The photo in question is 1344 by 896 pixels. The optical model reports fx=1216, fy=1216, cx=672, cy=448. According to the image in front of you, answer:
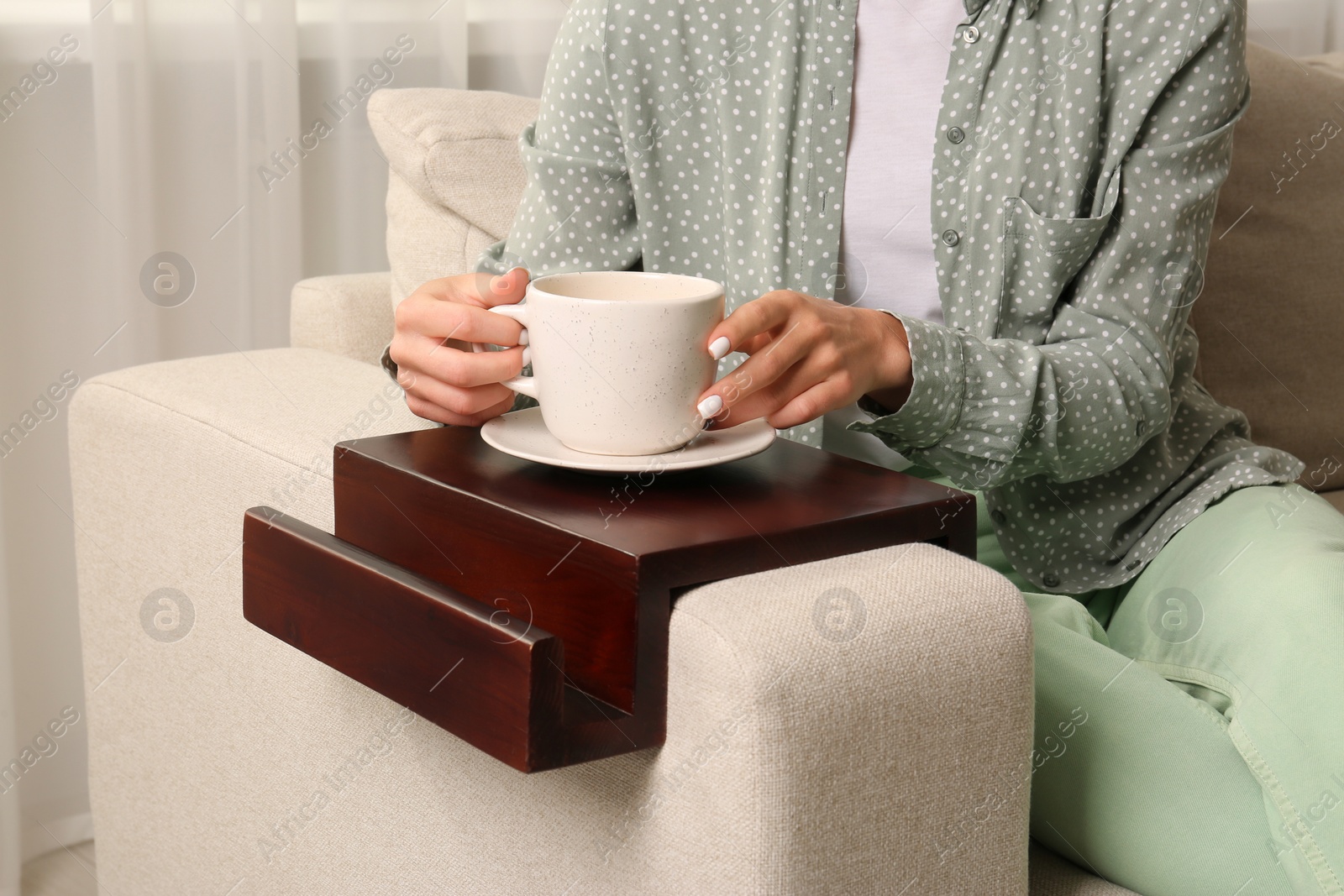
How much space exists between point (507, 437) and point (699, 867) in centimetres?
24

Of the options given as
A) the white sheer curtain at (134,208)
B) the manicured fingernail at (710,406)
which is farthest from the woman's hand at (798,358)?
the white sheer curtain at (134,208)

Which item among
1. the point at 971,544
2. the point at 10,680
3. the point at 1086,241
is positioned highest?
the point at 1086,241

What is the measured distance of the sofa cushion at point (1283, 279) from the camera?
4.48 ft

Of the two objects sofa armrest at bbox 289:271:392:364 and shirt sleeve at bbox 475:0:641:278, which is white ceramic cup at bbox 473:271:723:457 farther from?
sofa armrest at bbox 289:271:392:364

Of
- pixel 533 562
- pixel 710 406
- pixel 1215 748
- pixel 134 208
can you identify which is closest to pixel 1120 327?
pixel 1215 748

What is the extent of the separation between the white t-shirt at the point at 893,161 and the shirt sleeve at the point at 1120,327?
8cm

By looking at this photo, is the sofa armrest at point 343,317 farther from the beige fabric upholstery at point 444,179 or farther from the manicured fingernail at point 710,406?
the manicured fingernail at point 710,406

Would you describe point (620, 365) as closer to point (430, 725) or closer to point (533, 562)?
point (533, 562)

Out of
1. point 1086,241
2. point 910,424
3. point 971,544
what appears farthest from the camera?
point 1086,241

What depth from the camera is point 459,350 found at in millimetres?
689

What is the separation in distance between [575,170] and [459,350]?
0.32 m

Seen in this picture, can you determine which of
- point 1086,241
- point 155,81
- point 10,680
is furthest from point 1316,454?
point 10,680

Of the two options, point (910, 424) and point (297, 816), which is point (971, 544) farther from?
point (297, 816)

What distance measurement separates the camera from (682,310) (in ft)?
1.90
